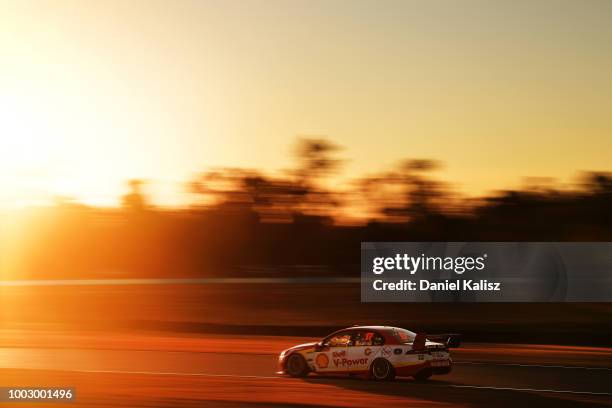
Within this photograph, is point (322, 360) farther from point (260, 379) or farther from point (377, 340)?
point (377, 340)

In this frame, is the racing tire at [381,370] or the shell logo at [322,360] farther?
the shell logo at [322,360]

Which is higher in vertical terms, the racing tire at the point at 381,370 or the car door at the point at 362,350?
the car door at the point at 362,350

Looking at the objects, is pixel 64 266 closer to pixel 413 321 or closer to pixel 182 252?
pixel 182 252

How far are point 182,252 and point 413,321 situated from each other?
34270mm

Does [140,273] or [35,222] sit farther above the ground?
[35,222]

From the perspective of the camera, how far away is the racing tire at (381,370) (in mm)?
15414

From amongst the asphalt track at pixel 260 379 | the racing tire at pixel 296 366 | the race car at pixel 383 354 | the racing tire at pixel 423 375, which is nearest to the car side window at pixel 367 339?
the race car at pixel 383 354

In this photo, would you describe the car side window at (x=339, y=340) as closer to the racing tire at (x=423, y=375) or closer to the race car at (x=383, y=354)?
the race car at (x=383, y=354)

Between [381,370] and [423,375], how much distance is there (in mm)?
854

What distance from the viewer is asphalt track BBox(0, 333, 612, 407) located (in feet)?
42.8

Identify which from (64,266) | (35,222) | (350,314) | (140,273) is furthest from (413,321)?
(35,222)

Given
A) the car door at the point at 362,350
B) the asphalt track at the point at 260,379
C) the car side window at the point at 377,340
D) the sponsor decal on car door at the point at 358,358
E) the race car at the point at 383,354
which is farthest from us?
the sponsor decal on car door at the point at 358,358

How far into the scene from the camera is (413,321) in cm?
4200

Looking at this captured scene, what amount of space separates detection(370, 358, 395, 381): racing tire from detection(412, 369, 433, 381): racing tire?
46 cm
